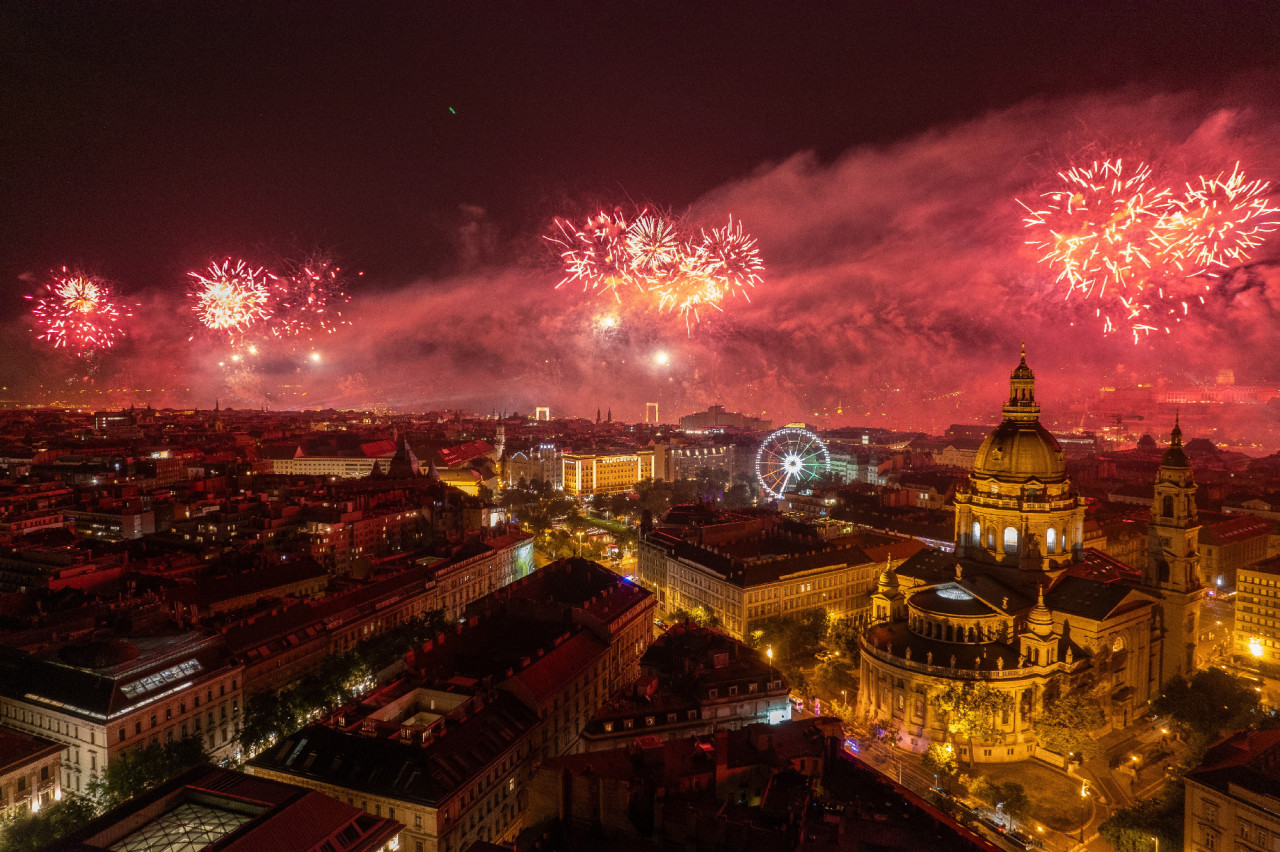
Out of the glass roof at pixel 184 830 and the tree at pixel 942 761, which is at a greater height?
the glass roof at pixel 184 830

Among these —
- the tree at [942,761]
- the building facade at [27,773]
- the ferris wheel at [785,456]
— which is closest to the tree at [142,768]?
the building facade at [27,773]

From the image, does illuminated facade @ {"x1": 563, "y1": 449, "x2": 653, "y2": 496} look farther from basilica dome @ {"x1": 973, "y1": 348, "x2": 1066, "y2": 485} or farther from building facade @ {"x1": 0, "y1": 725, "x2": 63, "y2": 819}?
building facade @ {"x1": 0, "y1": 725, "x2": 63, "y2": 819}

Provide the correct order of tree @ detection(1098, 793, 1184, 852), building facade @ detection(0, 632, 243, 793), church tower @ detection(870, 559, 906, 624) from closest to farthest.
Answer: tree @ detection(1098, 793, 1184, 852)
building facade @ detection(0, 632, 243, 793)
church tower @ detection(870, 559, 906, 624)

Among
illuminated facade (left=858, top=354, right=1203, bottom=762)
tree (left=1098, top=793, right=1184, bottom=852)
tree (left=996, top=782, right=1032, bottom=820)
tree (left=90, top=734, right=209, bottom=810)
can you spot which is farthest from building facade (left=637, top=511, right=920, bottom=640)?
tree (left=90, top=734, right=209, bottom=810)

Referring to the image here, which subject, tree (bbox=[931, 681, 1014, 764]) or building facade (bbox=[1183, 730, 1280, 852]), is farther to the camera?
tree (bbox=[931, 681, 1014, 764])

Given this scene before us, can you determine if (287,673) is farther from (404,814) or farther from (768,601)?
(768,601)

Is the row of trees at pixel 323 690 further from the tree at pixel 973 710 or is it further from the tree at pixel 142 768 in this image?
the tree at pixel 973 710
